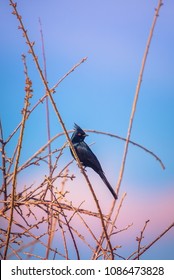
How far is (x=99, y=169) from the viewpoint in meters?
3.63

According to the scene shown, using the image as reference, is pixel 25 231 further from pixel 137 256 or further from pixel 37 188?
pixel 137 256

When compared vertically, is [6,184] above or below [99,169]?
below

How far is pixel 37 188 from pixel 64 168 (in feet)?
0.71
